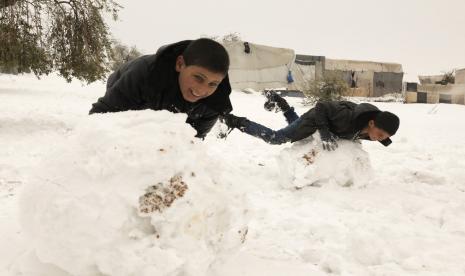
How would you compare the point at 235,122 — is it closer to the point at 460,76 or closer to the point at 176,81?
the point at 176,81

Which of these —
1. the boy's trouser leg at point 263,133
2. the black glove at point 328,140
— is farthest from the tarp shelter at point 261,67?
the black glove at point 328,140

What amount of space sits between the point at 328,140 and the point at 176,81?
2.17 meters

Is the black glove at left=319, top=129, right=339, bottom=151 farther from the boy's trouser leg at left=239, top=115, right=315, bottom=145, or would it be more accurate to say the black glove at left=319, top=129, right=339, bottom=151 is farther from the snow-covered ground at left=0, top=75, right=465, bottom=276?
the boy's trouser leg at left=239, top=115, right=315, bottom=145

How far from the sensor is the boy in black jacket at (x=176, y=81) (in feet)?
8.69

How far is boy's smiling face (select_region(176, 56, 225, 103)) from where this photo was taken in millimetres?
2641

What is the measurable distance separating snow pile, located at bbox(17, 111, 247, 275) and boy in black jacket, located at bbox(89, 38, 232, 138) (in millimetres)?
839

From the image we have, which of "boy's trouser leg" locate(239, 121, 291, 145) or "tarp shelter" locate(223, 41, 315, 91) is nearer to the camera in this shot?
"boy's trouser leg" locate(239, 121, 291, 145)

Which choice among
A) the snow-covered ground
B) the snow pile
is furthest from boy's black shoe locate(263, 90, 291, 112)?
the snow pile

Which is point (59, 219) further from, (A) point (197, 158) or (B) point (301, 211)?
(B) point (301, 211)

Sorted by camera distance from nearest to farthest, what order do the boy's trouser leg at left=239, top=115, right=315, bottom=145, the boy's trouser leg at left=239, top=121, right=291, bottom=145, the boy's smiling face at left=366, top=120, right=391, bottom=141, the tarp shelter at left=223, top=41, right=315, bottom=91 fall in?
the boy's smiling face at left=366, top=120, right=391, bottom=141 < the boy's trouser leg at left=239, top=115, right=315, bottom=145 < the boy's trouser leg at left=239, top=121, right=291, bottom=145 < the tarp shelter at left=223, top=41, right=315, bottom=91

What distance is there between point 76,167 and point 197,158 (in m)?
0.52

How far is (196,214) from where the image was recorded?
166 cm

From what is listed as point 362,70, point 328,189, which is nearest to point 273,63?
point 362,70

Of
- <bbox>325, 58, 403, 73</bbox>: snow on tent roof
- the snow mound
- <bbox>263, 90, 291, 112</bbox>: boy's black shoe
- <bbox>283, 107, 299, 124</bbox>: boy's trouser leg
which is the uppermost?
<bbox>325, 58, 403, 73</bbox>: snow on tent roof
